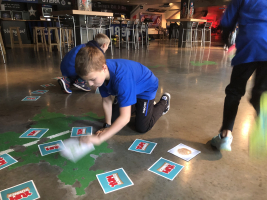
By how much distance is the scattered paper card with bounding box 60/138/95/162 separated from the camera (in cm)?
127

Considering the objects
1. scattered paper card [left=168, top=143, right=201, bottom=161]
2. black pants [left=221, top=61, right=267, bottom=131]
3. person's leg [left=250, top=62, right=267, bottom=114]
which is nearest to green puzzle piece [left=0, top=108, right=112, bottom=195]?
scattered paper card [left=168, top=143, right=201, bottom=161]

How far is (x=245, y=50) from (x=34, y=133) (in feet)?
4.95

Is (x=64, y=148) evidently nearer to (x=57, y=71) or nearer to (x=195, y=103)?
(x=195, y=103)

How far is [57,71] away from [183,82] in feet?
7.20

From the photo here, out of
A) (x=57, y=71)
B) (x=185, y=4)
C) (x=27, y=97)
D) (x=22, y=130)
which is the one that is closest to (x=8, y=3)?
(x=185, y=4)

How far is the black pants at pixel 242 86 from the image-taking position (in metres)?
1.13

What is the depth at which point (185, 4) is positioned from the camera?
330 inches

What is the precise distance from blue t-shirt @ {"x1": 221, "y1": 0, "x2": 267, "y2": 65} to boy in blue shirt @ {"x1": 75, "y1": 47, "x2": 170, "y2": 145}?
614 mm

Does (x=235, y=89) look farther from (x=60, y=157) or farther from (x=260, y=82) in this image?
(x=60, y=157)

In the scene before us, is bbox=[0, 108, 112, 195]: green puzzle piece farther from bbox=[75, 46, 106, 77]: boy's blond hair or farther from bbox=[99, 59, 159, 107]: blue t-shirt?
bbox=[75, 46, 106, 77]: boy's blond hair

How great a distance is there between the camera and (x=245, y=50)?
43.7 inches

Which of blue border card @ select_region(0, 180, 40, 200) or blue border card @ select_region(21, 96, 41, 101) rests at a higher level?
blue border card @ select_region(21, 96, 41, 101)

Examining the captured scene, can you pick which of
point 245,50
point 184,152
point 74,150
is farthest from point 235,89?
point 74,150

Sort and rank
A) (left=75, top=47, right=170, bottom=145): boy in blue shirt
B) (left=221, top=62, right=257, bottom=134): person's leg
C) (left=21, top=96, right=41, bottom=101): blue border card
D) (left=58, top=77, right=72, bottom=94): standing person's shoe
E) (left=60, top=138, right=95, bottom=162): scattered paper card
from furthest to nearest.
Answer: (left=58, top=77, right=72, bottom=94): standing person's shoe → (left=21, top=96, right=41, bottom=101): blue border card → (left=60, top=138, right=95, bottom=162): scattered paper card → (left=221, top=62, right=257, bottom=134): person's leg → (left=75, top=47, right=170, bottom=145): boy in blue shirt
